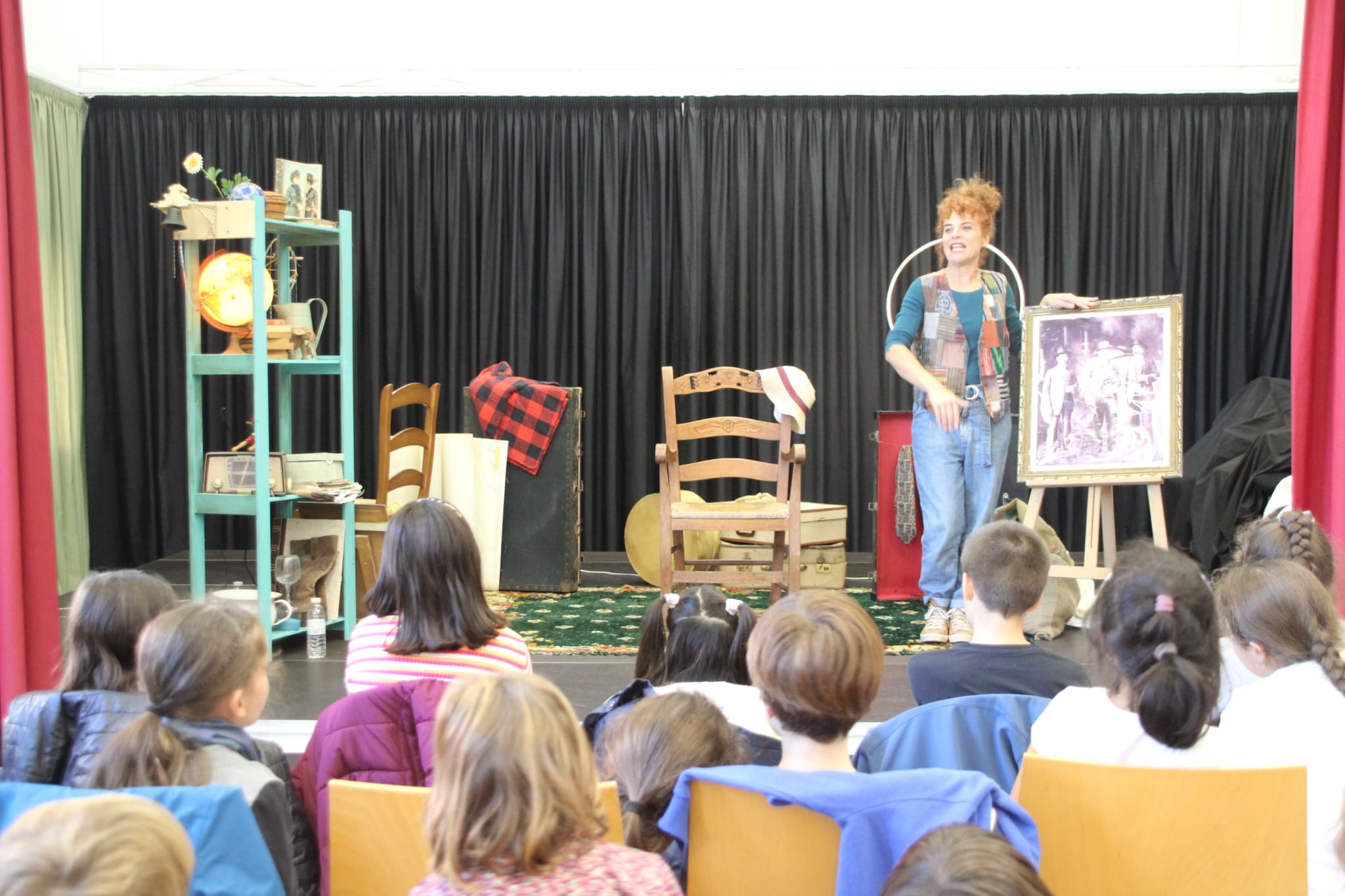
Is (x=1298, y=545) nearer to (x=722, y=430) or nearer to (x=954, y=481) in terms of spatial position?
(x=954, y=481)

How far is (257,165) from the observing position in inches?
258

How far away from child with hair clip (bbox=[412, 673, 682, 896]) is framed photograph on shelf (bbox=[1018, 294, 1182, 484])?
334 centimetres

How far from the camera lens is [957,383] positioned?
14.2 feet

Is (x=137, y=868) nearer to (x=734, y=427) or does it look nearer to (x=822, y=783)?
(x=822, y=783)

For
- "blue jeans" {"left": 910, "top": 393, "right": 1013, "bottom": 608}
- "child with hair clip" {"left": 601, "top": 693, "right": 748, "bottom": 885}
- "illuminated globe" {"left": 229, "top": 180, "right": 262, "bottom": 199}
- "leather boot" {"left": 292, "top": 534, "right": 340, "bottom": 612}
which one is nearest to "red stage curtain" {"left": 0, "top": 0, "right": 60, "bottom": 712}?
"illuminated globe" {"left": 229, "top": 180, "right": 262, "bottom": 199}

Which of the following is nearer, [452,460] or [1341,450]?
[1341,450]

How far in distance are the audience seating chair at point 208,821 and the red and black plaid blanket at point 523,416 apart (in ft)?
13.0

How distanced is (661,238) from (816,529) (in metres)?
2.16

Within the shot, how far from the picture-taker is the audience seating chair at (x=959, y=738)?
1781mm

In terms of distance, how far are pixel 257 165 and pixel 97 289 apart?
1.07 metres

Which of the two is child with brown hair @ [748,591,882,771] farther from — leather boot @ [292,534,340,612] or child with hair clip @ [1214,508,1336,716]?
leather boot @ [292,534,340,612]

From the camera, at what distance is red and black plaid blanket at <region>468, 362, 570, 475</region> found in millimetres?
5262

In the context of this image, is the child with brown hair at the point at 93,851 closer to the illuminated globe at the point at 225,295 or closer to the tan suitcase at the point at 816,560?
the illuminated globe at the point at 225,295

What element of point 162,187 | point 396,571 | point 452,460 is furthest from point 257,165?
point 396,571
